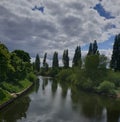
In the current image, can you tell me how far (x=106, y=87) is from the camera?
53938mm

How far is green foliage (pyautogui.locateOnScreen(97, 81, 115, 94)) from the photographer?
176 feet

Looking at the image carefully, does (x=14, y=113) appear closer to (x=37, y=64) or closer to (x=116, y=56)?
(x=116, y=56)

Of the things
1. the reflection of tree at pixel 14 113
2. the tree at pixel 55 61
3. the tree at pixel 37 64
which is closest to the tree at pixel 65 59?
the tree at pixel 55 61

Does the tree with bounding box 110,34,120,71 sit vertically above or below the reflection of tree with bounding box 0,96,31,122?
above

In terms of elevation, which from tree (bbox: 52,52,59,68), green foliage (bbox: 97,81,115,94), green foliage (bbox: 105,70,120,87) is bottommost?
green foliage (bbox: 97,81,115,94)

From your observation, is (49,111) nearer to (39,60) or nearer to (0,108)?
(0,108)

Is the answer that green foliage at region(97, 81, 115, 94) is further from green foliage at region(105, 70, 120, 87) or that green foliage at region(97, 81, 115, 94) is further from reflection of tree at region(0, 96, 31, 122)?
reflection of tree at region(0, 96, 31, 122)

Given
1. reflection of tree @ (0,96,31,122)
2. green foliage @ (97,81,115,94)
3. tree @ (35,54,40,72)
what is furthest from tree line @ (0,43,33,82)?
tree @ (35,54,40,72)

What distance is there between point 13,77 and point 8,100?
622 inches

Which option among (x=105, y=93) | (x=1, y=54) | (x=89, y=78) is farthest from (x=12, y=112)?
(x=89, y=78)

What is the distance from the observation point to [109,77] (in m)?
59.3

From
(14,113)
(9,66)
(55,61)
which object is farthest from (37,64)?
(14,113)

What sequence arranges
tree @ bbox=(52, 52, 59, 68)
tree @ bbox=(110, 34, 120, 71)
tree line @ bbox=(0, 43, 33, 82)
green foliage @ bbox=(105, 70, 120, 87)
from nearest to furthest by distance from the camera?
1. tree line @ bbox=(0, 43, 33, 82)
2. green foliage @ bbox=(105, 70, 120, 87)
3. tree @ bbox=(110, 34, 120, 71)
4. tree @ bbox=(52, 52, 59, 68)

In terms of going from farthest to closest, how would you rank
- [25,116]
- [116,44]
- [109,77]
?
[116,44]
[109,77]
[25,116]
